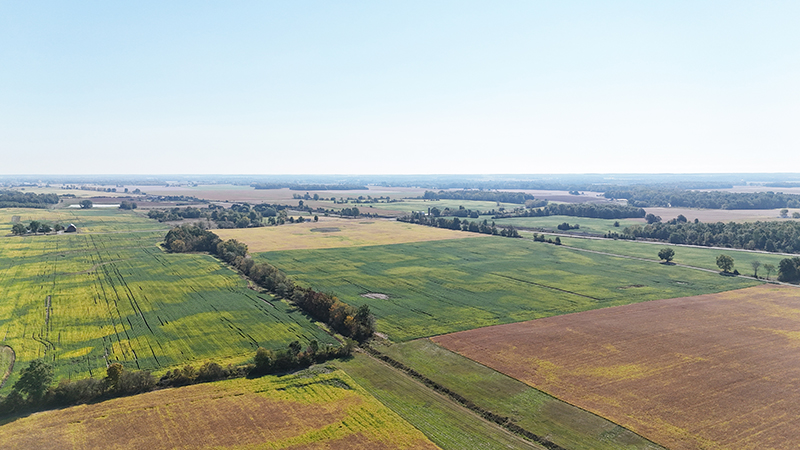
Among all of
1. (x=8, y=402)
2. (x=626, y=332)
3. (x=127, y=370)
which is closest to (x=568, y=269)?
(x=626, y=332)

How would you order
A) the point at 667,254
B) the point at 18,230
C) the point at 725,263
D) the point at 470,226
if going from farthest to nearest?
the point at 470,226 → the point at 18,230 → the point at 667,254 → the point at 725,263

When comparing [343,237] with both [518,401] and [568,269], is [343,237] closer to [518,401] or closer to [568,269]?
[568,269]

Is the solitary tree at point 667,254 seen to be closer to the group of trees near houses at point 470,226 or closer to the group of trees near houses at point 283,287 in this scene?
the group of trees near houses at point 470,226

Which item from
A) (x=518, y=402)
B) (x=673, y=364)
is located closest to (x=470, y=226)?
(x=673, y=364)

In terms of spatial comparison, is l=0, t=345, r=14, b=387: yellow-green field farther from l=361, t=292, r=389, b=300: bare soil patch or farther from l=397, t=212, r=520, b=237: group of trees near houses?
l=397, t=212, r=520, b=237: group of trees near houses

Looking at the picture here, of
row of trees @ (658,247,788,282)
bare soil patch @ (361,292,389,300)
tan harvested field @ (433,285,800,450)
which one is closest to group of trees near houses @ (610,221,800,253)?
row of trees @ (658,247,788,282)

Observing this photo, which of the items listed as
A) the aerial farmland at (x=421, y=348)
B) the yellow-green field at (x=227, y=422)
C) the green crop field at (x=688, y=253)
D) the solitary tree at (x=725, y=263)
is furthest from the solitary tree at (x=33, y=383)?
the green crop field at (x=688, y=253)

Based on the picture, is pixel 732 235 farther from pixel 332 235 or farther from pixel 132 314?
pixel 132 314
